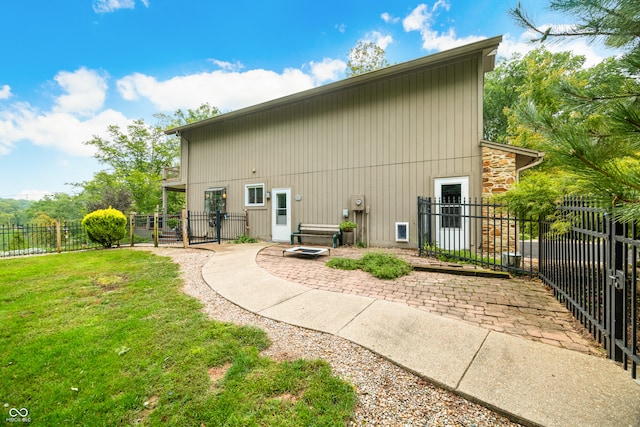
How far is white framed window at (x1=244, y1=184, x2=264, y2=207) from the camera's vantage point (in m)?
10.5

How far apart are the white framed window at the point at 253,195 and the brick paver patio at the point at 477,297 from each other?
555 cm

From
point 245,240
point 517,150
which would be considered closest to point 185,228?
point 245,240

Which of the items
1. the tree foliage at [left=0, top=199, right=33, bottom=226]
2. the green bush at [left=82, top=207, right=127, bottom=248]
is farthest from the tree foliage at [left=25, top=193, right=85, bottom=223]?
the green bush at [left=82, top=207, right=127, bottom=248]

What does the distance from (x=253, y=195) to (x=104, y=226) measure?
526cm

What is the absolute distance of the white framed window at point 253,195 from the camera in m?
10.5

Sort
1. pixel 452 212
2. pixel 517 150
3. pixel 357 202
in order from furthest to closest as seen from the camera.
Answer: pixel 357 202 < pixel 452 212 < pixel 517 150

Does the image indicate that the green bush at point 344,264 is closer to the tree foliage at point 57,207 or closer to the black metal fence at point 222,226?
the black metal fence at point 222,226

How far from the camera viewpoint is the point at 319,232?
28.9 feet

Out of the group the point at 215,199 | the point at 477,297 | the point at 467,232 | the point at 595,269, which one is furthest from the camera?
the point at 215,199

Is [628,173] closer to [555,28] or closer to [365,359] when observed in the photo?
[555,28]

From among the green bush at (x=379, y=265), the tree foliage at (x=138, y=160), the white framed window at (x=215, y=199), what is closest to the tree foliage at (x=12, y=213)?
the tree foliage at (x=138, y=160)

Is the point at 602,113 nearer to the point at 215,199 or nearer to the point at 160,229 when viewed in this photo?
the point at 215,199

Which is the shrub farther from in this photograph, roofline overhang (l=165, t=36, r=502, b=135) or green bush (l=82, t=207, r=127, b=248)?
roofline overhang (l=165, t=36, r=502, b=135)

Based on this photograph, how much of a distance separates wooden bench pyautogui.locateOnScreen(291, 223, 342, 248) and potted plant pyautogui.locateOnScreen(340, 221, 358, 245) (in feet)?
0.49
